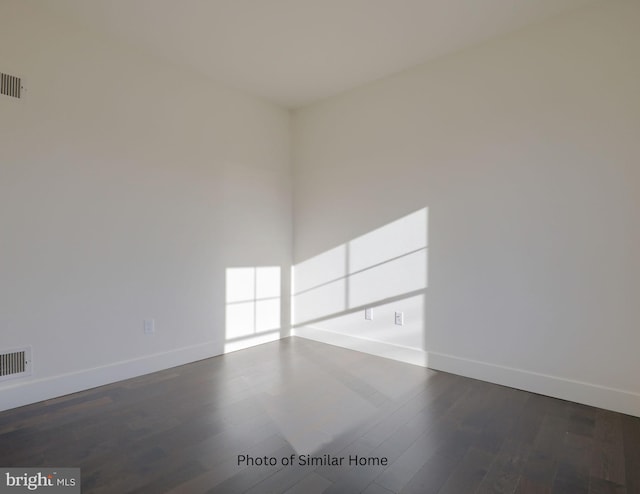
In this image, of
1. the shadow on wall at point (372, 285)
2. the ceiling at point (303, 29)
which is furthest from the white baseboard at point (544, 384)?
the ceiling at point (303, 29)

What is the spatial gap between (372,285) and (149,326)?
2078mm

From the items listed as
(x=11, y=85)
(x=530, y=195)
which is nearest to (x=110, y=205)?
(x=11, y=85)

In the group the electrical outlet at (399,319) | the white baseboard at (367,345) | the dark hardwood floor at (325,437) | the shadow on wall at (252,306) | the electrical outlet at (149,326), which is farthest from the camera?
the shadow on wall at (252,306)

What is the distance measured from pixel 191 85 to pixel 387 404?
10.5 feet

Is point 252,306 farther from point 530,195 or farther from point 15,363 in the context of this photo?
point 530,195

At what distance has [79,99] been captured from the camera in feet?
8.77

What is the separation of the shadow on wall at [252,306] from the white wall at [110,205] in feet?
0.39

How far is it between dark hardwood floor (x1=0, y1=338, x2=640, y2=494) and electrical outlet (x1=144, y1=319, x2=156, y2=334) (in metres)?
0.38

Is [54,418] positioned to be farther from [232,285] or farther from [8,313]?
[232,285]

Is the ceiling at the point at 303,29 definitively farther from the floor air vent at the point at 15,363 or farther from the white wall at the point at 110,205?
the floor air vent at the point at 15,363

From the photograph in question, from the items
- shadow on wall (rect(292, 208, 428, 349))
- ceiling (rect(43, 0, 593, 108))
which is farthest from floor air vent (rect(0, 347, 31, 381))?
shadow on wall (rect(292, 208, 428, 349))

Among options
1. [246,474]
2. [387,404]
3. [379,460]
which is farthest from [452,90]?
[246,474]

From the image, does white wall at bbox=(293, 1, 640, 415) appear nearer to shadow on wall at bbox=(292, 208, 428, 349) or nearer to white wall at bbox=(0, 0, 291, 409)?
shadow on wall at bbox=(292, 208, 428, 349)

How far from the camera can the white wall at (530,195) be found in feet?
7.72
